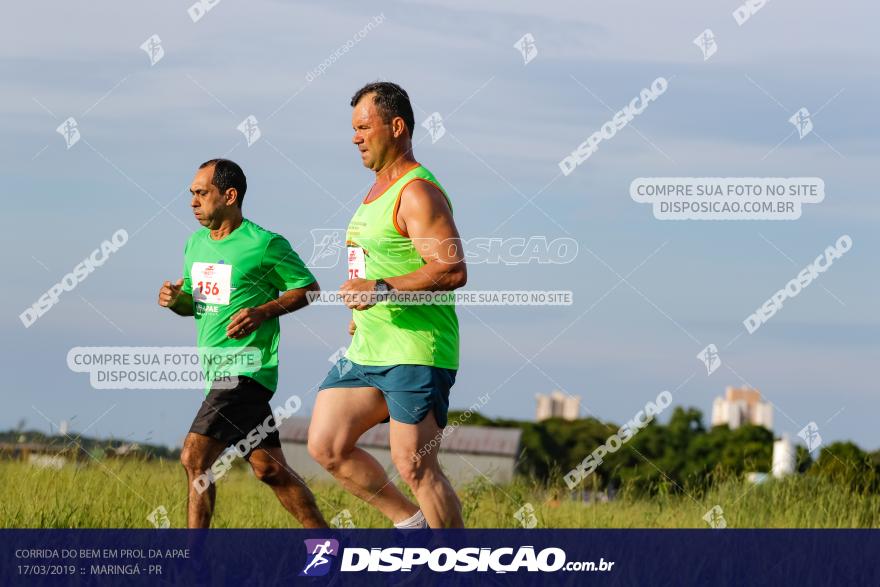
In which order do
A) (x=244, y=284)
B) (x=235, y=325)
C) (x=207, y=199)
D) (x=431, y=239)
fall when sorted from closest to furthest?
(x=431, y=239) → (x=235, y=325) → (x=244, y=284) → (x=207, y=199)

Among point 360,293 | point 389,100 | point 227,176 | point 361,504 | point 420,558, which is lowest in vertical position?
point 420,558

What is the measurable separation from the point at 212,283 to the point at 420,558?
1876 millimetres

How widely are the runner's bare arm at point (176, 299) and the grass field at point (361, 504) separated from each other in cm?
134

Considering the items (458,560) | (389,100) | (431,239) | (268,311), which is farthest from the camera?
(268,311)

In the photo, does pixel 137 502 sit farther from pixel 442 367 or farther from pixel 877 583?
pixel 877 583

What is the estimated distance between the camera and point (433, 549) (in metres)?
5.74

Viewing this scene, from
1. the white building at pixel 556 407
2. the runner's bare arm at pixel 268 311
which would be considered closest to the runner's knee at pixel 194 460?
the runner's bare arm at pixel 268 311

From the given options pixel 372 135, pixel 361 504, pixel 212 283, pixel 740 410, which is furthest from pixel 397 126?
pixel 740 410

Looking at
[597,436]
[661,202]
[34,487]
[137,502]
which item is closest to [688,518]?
[661,202]

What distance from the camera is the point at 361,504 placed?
8.31 m

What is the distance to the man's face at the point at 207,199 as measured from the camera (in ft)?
21.8

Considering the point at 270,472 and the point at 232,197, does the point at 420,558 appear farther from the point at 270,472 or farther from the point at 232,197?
the point at 232,197

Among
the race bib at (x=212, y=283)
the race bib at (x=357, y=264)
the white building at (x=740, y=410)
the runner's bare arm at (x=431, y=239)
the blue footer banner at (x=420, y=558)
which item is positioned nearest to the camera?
the runner's bare arm at (x=431, y=239)

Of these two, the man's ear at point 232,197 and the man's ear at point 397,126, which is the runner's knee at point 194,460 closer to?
the man's ear at point 232,197
